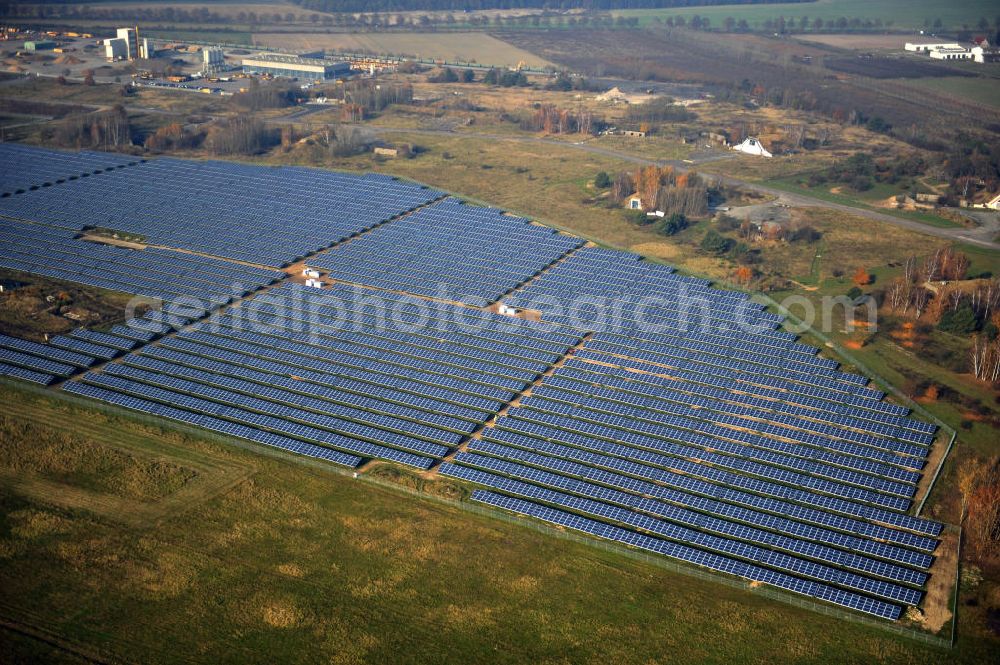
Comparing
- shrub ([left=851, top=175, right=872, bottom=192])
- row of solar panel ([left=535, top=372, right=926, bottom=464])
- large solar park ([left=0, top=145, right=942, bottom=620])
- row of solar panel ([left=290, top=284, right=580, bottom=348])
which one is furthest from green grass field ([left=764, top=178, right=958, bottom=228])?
row of solar panel ([left=290, top=284, right=580, bottom=348])

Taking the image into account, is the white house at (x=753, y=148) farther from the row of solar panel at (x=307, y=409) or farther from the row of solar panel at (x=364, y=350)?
the row of solar panel at (x=307, y=409)

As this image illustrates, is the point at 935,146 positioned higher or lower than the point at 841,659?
higher

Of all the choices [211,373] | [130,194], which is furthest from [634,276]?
[130,194]

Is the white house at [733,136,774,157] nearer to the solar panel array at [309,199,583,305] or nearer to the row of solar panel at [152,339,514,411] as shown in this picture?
the solar panel array at [309,199,583,305]

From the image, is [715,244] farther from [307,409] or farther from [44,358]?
[44,358]

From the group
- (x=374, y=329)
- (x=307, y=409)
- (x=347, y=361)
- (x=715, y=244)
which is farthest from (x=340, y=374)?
(x=715, y=244)

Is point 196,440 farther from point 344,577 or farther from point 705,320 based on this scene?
point 705,320
